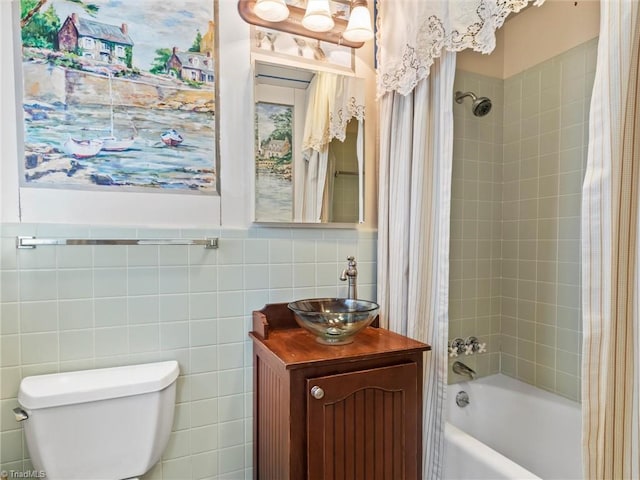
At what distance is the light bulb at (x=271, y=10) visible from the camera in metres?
1.39

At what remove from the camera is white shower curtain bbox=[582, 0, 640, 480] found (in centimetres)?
87

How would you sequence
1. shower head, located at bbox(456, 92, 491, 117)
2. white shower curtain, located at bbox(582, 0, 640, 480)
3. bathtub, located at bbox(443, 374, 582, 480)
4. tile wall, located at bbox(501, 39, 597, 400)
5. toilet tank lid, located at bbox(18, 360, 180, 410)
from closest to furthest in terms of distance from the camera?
white shower curtain, located at bbox(582, 0, 640, 480) → toilet tank lid, located at bbox(18, 360, 180, 410) → bathtub, located at bbox(443, 374, 582, 480) → tile wall, located at bbox(501, 39, 597, 400) → shower head, located at bbox(456, 92, 491, 117)

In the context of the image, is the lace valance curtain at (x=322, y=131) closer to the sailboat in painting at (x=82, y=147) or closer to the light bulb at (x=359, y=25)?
the light bulb at (x=359, y=25)

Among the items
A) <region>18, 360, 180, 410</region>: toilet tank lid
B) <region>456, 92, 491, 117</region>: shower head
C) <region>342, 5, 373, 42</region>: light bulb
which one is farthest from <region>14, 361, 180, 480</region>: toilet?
<region>456, 92, 491, 117</region>: shower head

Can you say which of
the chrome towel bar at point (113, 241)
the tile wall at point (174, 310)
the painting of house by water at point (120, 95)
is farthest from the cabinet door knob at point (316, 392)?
the painting of house by water at point (120, 95)

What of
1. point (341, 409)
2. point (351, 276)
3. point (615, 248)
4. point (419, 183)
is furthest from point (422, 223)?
point (341, 409)

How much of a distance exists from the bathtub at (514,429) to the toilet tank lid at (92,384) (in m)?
1.09

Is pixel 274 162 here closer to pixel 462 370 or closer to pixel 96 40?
pixel 96 40

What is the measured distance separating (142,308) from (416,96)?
134 centimetres

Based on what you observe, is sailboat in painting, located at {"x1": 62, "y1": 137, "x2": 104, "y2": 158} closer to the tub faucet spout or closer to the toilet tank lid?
the toilet tank lid

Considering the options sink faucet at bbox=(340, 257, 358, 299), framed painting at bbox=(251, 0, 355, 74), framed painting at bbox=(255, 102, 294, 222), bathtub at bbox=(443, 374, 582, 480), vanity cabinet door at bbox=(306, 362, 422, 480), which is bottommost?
bathtub at bbox=(443, 374, 582, 480)

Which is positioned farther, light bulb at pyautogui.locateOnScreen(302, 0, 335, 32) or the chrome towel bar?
light bulb at pyautogui.locateOnScreen(302, 0, 335, 32)

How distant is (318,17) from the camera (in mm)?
1489

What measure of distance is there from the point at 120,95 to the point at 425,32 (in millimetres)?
1118
